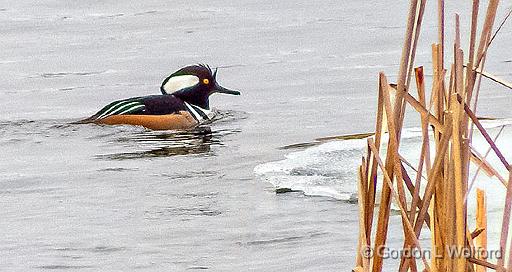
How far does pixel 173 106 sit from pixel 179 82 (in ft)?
2.02

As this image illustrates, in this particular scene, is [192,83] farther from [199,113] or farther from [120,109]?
[120,109]

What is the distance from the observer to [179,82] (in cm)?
1112

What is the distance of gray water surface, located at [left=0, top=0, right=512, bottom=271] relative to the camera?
5828 mm

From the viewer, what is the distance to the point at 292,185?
270 inches

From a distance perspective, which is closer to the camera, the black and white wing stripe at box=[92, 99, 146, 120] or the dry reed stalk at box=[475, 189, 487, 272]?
the dry reed stalk at box=[475, 189, 487, 272]

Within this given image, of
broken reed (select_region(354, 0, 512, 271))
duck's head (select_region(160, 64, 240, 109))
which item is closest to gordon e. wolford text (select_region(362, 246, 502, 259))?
broken reed (select_region(354, 0, 512, 271))

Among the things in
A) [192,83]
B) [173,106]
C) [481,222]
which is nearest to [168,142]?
[173,106]

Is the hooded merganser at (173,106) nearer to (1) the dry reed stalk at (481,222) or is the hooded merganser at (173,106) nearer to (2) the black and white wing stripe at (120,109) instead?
(2) the black and white wing stripe at (120,109)

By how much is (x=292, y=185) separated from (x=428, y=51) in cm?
606

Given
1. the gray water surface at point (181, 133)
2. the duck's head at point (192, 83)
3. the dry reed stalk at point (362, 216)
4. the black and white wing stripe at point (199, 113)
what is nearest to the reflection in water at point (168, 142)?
the gray water surface at point (181, 133)

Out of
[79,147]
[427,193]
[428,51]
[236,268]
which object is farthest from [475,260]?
[428,51]

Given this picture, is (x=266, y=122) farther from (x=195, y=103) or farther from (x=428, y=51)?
(x=428, y=51)

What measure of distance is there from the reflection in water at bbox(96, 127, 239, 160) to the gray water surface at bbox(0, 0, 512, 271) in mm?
22

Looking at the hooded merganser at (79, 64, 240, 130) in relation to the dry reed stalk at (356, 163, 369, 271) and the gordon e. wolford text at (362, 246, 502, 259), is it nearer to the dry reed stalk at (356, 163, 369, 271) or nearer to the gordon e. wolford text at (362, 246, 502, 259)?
the gordon e. wolford text at (362, 246, 502, 259)
